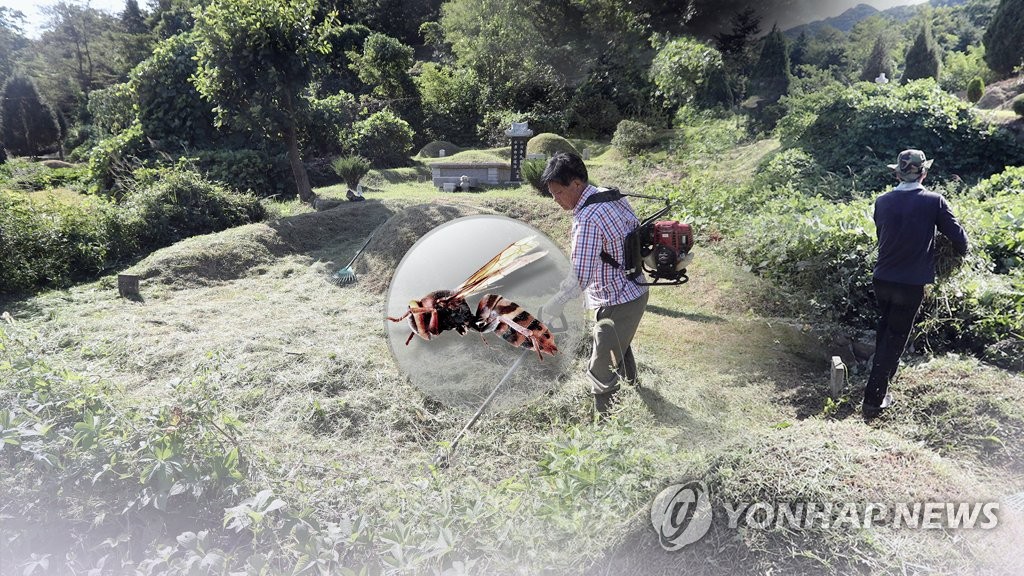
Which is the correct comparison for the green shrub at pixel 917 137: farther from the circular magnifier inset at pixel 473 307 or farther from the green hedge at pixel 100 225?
the green hedge at pixel 100 225

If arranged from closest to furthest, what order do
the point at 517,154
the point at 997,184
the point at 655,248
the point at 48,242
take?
the point at 655,248 < the point at 997,184 < the point at 48,242 < the point at 517,154

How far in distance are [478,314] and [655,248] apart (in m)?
1.46

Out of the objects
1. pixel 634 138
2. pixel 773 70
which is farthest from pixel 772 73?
pixel 634 138

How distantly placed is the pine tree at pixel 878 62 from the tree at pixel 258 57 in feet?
68.1

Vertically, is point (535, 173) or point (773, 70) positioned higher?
point (773, 70)

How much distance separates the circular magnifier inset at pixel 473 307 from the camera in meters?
1.32

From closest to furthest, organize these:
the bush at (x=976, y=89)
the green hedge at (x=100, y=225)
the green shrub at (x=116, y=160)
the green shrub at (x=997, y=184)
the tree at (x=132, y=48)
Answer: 1. the green shrub at (x=997, y=184)
2. the green hedge at (x=100, y=225)
3. the green shrub at (x=116, y=160)
4. the bush at (x=976, y=89)
5. the tree at (x=132, y=48)

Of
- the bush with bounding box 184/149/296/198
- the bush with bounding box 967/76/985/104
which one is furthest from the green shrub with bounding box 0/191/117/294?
the bush with bounding box 967/76/985/104

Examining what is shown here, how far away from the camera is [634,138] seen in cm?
1420

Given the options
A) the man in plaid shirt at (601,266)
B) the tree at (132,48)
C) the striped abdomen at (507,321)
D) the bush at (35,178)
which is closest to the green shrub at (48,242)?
the bush at (35,178)

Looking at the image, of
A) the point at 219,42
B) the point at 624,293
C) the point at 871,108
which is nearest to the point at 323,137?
the point at 219,42

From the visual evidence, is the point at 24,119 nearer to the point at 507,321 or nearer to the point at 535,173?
the point at 535,173

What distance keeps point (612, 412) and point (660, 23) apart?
18435 millimetres

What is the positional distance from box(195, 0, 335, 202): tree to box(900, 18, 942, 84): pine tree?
64.6ft
